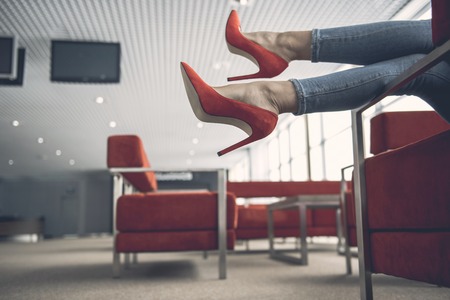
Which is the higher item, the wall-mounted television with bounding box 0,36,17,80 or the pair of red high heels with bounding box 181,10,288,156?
the wall-mounted television with bounding box 0,36,17,80

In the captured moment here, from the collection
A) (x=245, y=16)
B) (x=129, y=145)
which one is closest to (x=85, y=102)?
(x=245, y=16)

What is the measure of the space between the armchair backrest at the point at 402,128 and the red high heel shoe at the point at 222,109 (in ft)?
4.30

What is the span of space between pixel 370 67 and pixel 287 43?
234mm

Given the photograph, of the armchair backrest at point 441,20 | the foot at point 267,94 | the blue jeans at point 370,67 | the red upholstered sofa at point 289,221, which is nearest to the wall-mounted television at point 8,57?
the red upholstered sofa at point 289,221

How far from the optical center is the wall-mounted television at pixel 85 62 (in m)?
5.00

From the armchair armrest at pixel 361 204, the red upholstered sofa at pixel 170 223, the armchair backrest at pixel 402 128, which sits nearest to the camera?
the armchair armrest at pixel 361 204

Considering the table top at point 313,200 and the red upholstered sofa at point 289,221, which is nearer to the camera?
the table top at point 313,200

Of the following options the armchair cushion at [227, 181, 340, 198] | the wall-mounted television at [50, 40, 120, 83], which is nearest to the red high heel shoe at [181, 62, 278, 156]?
the wall-mounted television at [50, 40, 120, 83]

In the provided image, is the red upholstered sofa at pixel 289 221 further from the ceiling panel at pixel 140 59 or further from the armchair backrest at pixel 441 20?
the armchair backrest at pixel 441 20

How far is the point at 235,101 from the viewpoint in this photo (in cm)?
119

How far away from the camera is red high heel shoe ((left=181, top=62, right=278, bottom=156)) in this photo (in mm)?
1190

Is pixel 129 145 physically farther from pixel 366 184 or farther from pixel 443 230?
pixel 443 230

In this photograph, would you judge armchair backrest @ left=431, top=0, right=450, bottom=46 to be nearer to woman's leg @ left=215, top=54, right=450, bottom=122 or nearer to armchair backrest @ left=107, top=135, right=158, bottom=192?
woman's leg @ left=215, top=54, right=450, bottom=122

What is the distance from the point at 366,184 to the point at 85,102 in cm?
806
